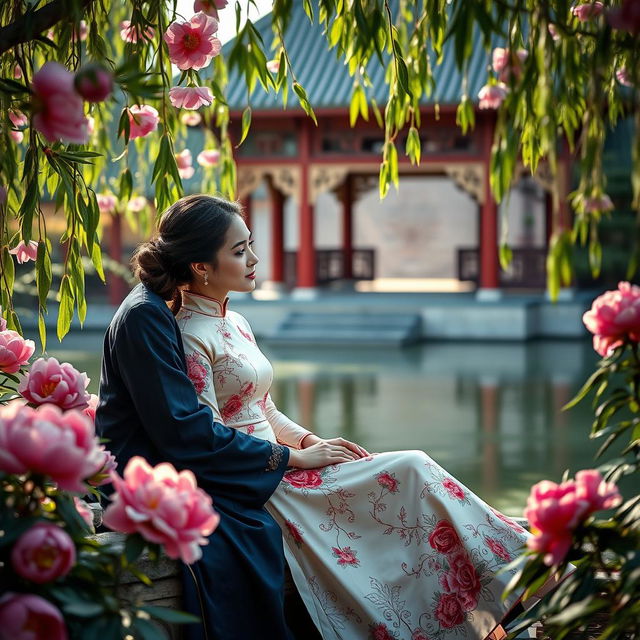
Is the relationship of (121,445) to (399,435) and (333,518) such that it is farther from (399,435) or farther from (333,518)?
(399,435)

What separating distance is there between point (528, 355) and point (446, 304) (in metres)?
2.31

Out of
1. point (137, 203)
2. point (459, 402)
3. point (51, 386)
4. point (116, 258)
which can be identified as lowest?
point (459, 402)

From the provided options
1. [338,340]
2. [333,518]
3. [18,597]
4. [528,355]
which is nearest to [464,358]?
[528,355]

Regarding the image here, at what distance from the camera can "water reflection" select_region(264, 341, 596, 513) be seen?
19.7 feet

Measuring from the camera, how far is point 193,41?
2.48 meters

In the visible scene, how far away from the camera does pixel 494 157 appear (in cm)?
207

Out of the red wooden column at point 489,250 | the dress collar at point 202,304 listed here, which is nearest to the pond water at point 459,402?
the red wooden column at point 489,250

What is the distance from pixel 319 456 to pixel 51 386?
0.75 meters

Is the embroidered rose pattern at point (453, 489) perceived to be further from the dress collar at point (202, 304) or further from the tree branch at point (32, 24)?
the tree branch at point (32, 24)

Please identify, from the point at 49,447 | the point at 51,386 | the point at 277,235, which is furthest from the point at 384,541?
the point at 277,235

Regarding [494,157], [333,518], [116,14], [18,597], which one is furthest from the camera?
[116,14]

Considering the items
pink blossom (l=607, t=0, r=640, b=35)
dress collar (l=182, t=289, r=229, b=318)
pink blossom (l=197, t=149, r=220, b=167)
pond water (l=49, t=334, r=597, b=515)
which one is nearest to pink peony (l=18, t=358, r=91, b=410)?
dress collar (l=182, t=289, r=229, b=318)

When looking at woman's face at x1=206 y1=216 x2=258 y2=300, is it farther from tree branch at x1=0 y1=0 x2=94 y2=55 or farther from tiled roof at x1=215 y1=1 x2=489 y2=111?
tiled roof at x1=215 y1=1 x2=489 y2=111

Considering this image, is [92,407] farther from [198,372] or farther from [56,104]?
[56,104]
